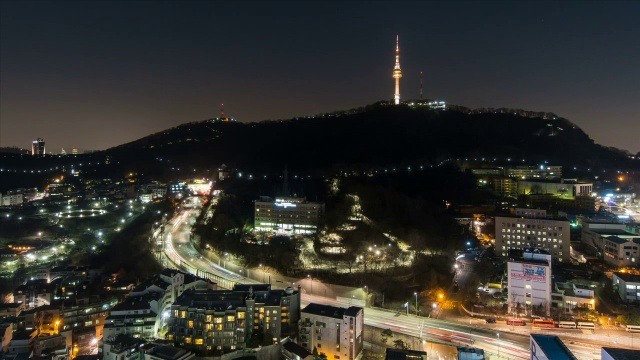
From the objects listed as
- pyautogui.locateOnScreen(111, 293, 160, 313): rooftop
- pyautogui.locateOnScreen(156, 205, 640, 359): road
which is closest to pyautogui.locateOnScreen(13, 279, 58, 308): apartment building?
pyautogui.locateOnScreen(111, 293, 160, 313): rooftop

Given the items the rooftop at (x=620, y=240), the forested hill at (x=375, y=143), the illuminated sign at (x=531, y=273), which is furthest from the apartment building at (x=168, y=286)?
the forested hill at (x=375, y=143)

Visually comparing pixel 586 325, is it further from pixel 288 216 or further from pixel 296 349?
pixel 288 216

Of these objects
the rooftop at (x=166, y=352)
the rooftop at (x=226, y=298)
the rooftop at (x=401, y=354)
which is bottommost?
the rooftop at (x=401, y=354)

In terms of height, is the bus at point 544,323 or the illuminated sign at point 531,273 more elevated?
the illuminated sign at point 531,273

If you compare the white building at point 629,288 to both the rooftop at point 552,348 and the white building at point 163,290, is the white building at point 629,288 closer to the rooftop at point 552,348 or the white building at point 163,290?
the rooftop at point 552,348

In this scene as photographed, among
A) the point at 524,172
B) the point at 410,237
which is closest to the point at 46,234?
the point at 410,237

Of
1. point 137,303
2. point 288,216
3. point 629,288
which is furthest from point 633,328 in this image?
point 288,216
